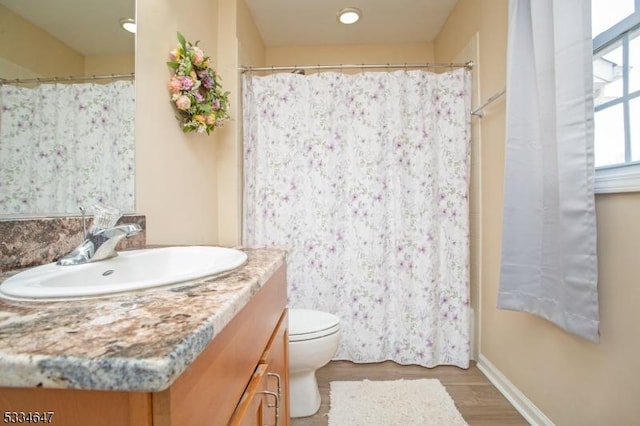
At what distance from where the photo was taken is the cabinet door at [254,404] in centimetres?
55

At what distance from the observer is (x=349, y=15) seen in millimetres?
2193

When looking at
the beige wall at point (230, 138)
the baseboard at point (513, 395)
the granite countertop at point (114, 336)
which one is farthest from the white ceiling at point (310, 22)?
the baseboard at point (513, 395)

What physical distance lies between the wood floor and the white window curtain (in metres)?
0.55

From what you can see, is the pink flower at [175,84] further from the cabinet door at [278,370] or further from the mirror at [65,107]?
the cabinet door at [278,370]

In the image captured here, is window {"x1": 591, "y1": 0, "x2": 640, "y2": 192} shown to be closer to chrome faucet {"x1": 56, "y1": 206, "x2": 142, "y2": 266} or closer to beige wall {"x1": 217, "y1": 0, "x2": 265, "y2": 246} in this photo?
chrome faucet {"x1": 56, "y1": 206, "x2": 142, "y2": 266}

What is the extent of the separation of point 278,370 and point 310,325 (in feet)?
1.67

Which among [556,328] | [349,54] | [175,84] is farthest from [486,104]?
[175,84]

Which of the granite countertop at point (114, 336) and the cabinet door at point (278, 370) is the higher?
the granite countertop at point (114, 336)

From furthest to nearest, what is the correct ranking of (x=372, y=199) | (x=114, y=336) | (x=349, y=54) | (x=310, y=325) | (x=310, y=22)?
1. (x=349, y=54)
2. (x=310, y=22)
3. (x=372, y=199)
4. (x=310, y=325)
5. (x=114, y=336)

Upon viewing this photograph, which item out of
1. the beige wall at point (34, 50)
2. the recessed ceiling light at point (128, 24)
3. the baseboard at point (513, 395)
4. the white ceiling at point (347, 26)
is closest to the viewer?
the beige wall at point (34, 50)

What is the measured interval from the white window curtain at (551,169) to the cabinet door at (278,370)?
3.23 ft

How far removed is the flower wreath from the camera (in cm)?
135

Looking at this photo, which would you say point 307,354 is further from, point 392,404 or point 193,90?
point 193,90

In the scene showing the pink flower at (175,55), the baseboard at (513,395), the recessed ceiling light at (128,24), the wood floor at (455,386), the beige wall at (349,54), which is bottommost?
the wood floor at (455,386)
